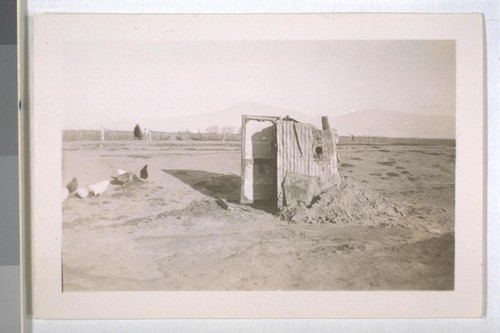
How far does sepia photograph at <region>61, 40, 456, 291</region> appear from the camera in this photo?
1488mm

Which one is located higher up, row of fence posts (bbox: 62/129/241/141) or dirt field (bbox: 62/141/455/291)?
row of fence posts (bbox: 62/129/241/141)

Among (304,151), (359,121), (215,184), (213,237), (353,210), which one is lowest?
(213,237)

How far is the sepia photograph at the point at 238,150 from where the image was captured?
4.88 ft

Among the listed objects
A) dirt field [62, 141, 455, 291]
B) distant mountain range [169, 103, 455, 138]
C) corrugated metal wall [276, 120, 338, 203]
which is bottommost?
dirt field [62, 141, 455, 291]

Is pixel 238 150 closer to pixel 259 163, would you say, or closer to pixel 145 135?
pixel 259 163

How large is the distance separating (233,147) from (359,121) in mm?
528

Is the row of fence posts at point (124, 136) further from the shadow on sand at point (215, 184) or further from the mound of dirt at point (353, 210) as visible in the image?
the mound of dirt at point (353, 210)

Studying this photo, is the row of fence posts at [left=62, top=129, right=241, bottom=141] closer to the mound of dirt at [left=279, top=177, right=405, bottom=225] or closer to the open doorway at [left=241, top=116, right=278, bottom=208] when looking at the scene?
the open doorway at [left=241, top=116, right=278, bottom=208]

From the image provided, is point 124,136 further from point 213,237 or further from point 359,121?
point 359,121

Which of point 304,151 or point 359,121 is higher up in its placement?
point 359,121

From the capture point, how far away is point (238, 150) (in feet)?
5.02

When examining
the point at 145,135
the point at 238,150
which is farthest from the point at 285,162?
the point at 145,135

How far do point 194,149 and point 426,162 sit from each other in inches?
37.5

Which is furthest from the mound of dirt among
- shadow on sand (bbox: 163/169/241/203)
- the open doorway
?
shadow on sand (bbox: 163/169/241/203)
